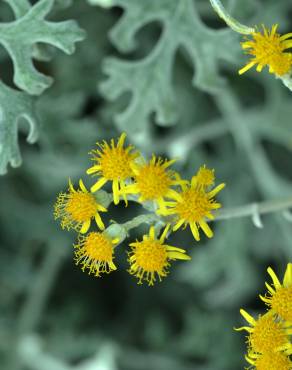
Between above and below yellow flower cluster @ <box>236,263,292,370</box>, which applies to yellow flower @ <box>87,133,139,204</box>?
above

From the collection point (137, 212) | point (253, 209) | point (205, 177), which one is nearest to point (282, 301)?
point (253, 209)

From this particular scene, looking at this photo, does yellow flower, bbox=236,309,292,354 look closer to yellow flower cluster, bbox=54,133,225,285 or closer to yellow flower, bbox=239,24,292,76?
yellow flower cluster, bbox=54,133,225,285

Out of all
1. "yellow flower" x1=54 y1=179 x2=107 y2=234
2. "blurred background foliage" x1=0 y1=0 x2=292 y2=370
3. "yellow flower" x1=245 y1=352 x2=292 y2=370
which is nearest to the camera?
"yellow flower" x1=245 y1=352 x2=292 y2=370

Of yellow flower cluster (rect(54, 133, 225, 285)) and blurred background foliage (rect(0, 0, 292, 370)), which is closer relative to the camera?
yellow flower cluster (rect(54, 133, 225, 285))

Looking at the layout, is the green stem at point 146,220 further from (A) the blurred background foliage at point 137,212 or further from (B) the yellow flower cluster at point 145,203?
(A) the blurred background foliage at point 137,212

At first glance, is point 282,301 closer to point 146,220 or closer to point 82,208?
point 146,220

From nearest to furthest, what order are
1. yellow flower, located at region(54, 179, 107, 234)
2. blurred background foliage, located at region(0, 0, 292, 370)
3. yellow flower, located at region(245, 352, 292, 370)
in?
yellow flower, located at region(245, 352, 292, 370) < yellow flower, located at region(54, 179, 107, 234) < blurred background foliage, located at region(0, 0, 292, 370)

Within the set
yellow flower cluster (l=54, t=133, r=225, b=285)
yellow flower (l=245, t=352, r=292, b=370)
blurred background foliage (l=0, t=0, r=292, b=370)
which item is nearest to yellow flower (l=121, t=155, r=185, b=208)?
Answer: yellow flower cluster (l=54, t=133, r=225, b=285)
